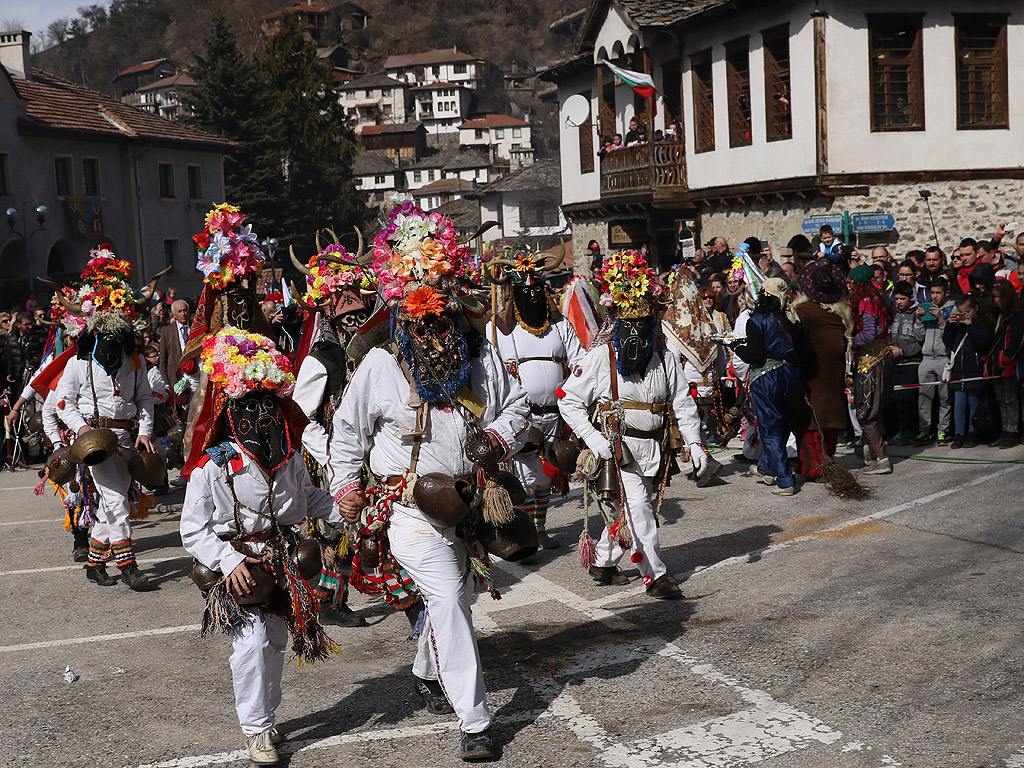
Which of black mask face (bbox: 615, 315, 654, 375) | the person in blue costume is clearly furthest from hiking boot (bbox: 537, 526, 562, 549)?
the person in blue costume

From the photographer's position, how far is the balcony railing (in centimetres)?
2703

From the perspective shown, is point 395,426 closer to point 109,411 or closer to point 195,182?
point 109,411

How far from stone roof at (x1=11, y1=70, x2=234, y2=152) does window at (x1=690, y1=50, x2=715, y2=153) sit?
22058mm

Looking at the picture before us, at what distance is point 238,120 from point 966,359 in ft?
149

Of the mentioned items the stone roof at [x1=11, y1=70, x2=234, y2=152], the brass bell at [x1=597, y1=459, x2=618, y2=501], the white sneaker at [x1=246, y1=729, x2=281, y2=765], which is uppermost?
the stone roof at [x1=11, y1=70, x2=234, y2=152]

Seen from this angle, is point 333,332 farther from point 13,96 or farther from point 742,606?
point 13,96

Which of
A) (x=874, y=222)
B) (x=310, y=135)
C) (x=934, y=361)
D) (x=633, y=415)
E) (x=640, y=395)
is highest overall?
(x=310, y=135)

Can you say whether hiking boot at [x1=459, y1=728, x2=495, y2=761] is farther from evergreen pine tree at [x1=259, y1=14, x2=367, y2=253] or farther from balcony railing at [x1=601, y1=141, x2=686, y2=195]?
evergreen pine tree at [x1=259, y1=14, x2=367, y2=253]

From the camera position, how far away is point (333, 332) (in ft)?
27.1

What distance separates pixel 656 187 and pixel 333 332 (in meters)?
19.9

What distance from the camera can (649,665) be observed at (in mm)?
6355

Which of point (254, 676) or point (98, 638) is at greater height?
point (254, 676)

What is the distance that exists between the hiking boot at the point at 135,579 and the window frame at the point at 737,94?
18437 mm

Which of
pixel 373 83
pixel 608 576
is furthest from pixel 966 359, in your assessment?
pixel 373 83
